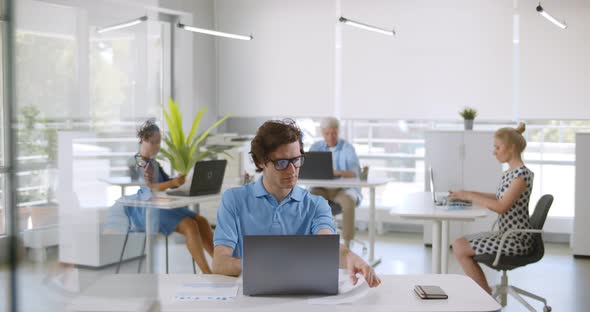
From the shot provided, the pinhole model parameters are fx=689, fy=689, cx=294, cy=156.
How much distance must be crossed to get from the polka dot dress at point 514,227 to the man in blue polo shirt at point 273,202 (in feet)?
6.69

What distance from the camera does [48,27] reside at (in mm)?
834

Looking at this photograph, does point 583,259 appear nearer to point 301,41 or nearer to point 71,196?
point 301,41

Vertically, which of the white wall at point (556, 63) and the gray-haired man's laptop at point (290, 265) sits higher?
the white wall at point (556, 63)

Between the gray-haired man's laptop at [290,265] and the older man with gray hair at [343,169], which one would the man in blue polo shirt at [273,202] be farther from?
the older man with gray hair at [343,169]

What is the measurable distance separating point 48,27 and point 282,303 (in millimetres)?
1566

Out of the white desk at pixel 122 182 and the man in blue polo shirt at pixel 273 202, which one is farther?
the man in blue polo shirt at pixel 273 202

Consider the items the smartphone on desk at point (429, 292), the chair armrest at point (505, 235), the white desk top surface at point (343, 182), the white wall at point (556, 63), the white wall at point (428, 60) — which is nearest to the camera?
the smartphone on desk at point (429, 292)

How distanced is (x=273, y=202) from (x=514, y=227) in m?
2.37

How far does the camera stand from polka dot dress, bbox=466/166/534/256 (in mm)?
4578

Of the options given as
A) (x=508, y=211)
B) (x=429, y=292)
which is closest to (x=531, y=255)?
(x=508, y=211)

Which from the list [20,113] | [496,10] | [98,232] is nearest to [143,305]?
[98,232]

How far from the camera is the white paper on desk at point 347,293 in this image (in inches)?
88.5

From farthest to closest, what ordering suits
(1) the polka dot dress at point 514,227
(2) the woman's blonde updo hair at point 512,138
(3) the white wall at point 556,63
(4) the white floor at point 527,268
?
(3) the white wall at point 556,63
(4) the white floor at point 527,268
(2) the woman's blonde updo hair at point 512,138
(1) the polka dot dress at point 514,227

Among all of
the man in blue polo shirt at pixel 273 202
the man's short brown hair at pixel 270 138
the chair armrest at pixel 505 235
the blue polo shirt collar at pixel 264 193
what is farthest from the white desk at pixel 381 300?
the chair armrest at pixel 505 235
